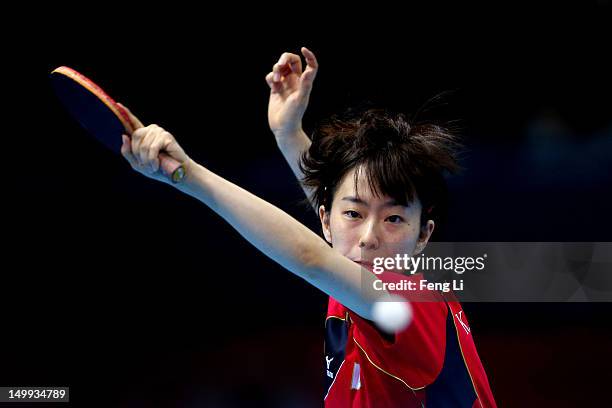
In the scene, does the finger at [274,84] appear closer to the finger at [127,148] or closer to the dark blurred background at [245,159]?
the finger at [127,148]

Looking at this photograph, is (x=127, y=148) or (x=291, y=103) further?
(x=291, y=103)

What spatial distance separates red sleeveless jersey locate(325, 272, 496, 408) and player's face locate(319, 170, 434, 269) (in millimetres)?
108

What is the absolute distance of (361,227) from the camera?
2018 mm

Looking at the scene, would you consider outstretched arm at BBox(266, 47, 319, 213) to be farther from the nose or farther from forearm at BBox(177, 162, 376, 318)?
forearm at BBox(177, 162, 376, 318)

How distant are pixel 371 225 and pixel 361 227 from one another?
0.11ft

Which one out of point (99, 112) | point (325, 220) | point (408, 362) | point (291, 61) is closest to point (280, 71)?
point (291, 61)

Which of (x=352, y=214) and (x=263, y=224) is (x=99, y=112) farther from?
(x=352, y=214)

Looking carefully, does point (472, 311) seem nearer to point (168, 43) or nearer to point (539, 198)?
point (539, 198)

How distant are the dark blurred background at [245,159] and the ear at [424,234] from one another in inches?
104

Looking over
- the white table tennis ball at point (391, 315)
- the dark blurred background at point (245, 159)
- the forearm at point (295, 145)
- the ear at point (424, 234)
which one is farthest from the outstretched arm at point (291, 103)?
the dark blurred background at point (245, 159)

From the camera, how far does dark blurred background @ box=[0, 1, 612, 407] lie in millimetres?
4969

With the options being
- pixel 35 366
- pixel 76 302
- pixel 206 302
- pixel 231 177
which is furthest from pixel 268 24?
pixel 35 366

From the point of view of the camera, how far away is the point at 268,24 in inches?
201

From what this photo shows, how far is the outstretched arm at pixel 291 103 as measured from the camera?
2.47 m
